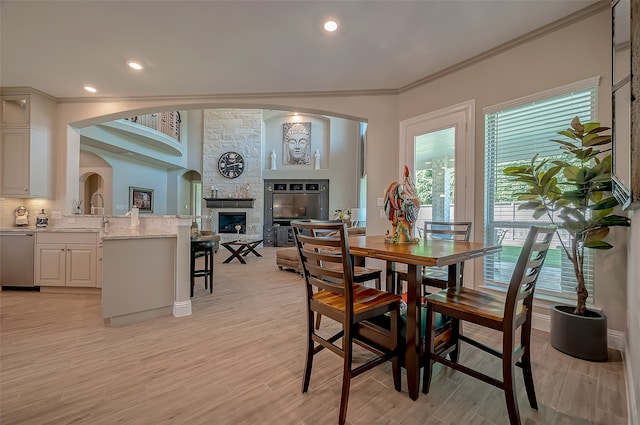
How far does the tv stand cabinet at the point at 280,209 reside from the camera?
28.8 feet

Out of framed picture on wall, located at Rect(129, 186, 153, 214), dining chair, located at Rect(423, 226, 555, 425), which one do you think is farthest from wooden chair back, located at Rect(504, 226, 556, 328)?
framed picture on wall, located at Rect(129, 186, 153, 214)

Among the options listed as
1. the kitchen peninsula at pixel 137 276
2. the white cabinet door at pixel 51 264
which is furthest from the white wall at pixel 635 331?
the white cabinet door at pixel 51 264

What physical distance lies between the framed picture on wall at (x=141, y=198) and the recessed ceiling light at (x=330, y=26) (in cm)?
798

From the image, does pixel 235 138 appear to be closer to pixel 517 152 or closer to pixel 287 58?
pixel 287 58

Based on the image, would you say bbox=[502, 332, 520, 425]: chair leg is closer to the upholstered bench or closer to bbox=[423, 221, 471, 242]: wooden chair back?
bbox=[423, 221, 471, 242]: wooden chair back

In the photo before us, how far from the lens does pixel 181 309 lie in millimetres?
2803

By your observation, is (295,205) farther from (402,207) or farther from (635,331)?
(635,331)

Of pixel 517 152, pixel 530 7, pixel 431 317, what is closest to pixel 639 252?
pixel 431 317

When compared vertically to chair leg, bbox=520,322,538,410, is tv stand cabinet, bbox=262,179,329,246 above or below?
above

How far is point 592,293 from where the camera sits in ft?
7.15

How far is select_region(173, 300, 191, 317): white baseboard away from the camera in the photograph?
2.79m

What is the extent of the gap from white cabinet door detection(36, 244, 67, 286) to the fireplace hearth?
16.6 feet

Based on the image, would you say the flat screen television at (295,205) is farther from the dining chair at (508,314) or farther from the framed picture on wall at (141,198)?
the dining chair at (508,314)

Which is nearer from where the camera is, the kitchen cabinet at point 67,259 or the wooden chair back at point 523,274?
the wooden chair back at point 523,274
